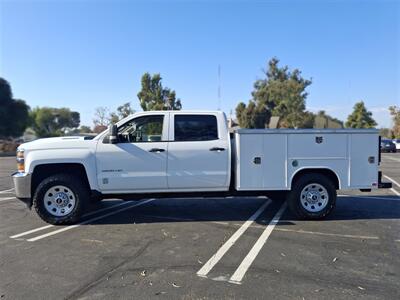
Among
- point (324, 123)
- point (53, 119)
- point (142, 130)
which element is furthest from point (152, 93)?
point (53, 119)

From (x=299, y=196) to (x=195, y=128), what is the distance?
2.40m

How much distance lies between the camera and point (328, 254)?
16.7 feet

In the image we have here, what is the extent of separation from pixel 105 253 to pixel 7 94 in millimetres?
46890

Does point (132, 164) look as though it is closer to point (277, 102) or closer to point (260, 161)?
point (260, 161)

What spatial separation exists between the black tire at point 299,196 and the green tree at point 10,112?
45332 millimetres

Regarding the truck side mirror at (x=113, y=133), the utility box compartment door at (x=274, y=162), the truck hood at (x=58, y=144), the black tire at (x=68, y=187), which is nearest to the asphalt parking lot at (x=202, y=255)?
the black tire at (x=68, y=187)

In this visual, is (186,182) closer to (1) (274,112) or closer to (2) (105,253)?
(2) (105,253)

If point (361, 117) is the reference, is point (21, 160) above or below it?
below

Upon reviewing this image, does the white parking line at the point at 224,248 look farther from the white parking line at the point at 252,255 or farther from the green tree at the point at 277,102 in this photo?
the green tree at the point at 277,102

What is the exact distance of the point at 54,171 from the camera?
6770mm

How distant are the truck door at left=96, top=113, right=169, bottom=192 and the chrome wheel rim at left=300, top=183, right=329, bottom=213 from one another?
2.74 m

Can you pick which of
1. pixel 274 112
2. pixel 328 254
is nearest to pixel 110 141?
pixel 328 254

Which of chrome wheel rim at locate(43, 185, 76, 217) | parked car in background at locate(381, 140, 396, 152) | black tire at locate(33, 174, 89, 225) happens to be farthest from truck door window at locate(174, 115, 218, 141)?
parked car in background at locate(381, 140, 396, 152)

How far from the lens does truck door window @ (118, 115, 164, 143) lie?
6.79 metres
